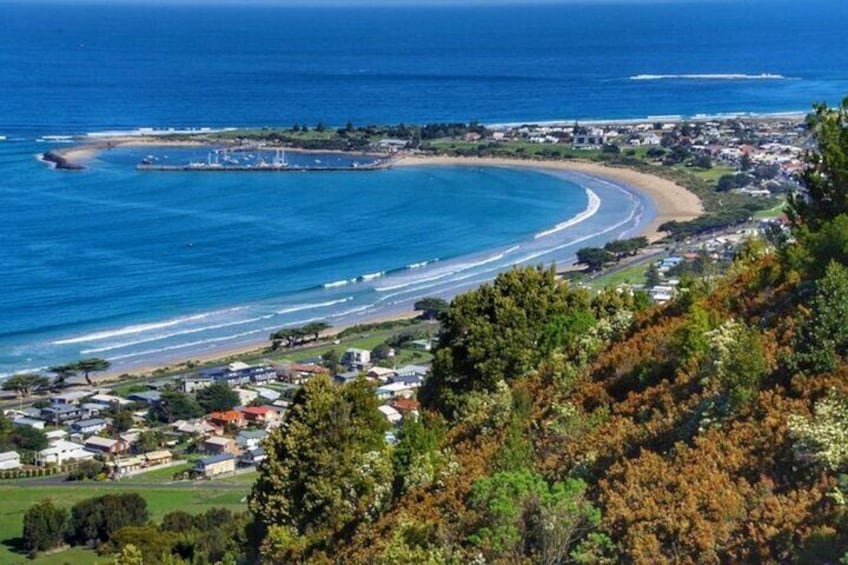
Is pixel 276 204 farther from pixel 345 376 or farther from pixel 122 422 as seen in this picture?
pixel 122 422

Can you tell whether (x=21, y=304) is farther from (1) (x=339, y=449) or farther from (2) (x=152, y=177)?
(1) (x=339, y=449)

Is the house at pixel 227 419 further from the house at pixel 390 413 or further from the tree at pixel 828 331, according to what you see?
the tree at pixel 828 331

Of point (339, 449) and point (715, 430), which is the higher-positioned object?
point (715, 430)

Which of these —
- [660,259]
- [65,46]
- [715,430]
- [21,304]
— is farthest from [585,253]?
[65,46]

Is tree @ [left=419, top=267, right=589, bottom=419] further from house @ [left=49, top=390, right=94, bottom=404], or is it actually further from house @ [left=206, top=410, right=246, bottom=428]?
house @ [left=49, top=390, right=94, bottom=404]

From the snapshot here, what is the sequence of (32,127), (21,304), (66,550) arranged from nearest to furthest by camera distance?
(66,550) < (21,304) < (32,127)

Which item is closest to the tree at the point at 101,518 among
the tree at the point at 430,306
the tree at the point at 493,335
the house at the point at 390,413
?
the house at the point at 390,413

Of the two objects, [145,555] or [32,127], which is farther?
[32,127]
